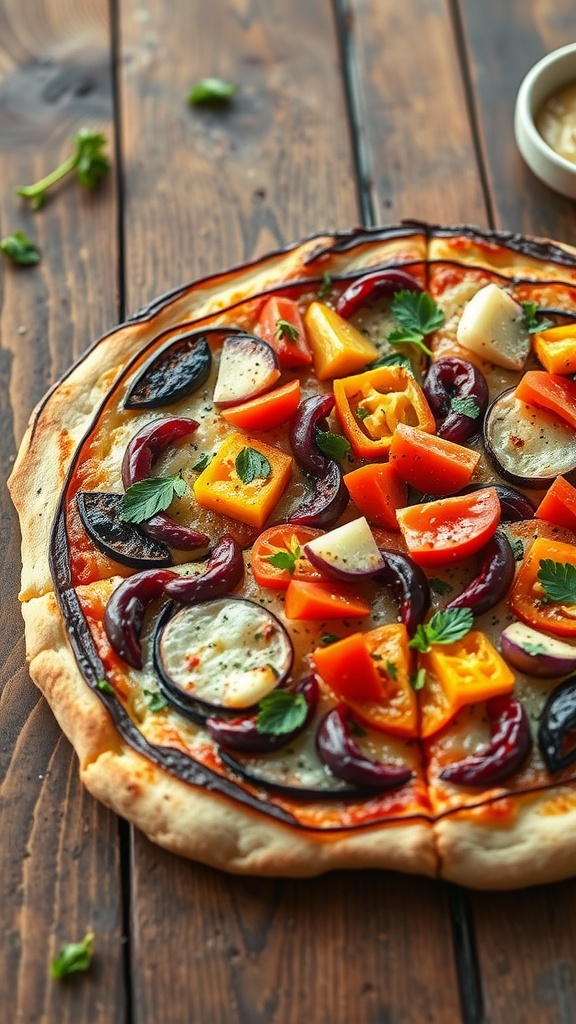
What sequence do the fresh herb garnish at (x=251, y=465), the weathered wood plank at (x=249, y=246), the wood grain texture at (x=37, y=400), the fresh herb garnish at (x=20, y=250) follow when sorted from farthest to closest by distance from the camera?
the fresh herb garnish at (x=20, y=250) < the fresh herb garnish at (x=251, y=465) < the wood grain texture at (x=37, y=400) < the weathered wood plank at (x=249, y=246)

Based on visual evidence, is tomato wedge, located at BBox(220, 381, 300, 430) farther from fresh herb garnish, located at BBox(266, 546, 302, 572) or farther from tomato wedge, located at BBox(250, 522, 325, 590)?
fresh herb garnish, located at BBox(266, 546, 302, 572)

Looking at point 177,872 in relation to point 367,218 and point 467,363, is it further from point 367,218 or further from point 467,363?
point 367,218

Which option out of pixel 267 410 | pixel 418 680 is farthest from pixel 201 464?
pixel 418 680

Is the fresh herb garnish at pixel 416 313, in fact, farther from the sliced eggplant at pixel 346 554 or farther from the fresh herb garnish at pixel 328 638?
the fresh herb garnish at pixel 328 638

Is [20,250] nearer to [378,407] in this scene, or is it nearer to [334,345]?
[334,345]

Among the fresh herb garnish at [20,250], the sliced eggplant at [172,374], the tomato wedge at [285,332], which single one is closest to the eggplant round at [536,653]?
the tomato wedge at [285,332]

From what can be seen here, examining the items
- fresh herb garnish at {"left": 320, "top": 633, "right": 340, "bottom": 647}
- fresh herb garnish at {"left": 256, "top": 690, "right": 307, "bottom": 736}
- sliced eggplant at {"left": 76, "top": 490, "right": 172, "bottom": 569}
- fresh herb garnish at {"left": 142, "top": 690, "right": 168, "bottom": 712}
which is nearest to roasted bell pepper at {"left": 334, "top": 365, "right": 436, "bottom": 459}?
fresh herb garnish at {"left": 320, "top": 633, "right": 340, "bottom": 647}

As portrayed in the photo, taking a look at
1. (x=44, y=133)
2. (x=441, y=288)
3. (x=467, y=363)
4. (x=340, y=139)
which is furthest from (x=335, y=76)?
(x=467, y=363)
